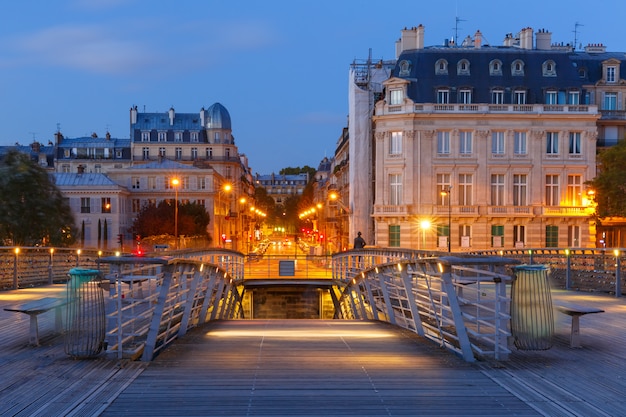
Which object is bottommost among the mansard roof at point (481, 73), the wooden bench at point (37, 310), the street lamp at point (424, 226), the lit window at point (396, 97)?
the wooden bench at point (37, 310)

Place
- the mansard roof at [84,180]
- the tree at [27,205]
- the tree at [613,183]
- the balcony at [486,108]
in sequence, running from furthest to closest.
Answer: the mansard roof at [84,180], the balcony at [486,108], the tree at [613,183], the tree at [27,205]

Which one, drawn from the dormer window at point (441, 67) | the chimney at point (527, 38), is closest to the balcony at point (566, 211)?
the dormer window at point (441, 67)

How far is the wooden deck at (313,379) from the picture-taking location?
800 centimetres

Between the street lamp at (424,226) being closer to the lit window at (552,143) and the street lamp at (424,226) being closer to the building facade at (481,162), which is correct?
the building facade at (481,162)

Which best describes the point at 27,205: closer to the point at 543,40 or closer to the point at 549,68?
the point at 549,68

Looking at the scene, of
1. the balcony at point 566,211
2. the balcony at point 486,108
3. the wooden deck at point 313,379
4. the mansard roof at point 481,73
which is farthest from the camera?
the mansard roof at point 481,73

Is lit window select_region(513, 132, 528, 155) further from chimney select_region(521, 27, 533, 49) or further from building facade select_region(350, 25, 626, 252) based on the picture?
chimney select_region(521, 27, 533, 49)

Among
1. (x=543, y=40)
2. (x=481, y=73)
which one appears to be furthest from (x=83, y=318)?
(x=543, y=40)

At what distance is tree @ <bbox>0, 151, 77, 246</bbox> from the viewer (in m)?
41.6

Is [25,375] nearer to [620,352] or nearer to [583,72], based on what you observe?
[620,352]

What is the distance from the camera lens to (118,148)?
109m

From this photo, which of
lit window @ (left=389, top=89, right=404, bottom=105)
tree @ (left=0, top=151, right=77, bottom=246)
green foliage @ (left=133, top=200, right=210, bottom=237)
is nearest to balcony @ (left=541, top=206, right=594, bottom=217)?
lit window @ (left=389, top=89, right=404, bottom=105)

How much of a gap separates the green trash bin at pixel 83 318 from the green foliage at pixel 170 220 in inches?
2501

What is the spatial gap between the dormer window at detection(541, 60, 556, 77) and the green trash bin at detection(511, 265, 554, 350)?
52.4m
